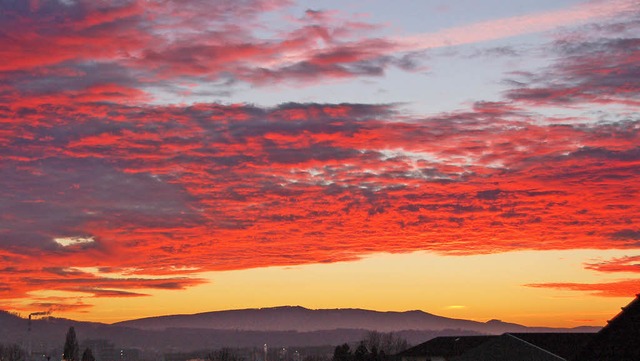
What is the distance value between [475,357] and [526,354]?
27.4 ft

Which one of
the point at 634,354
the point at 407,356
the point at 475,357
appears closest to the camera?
the point at 634,354

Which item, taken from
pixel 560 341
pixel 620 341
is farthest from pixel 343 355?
pixel 620 341

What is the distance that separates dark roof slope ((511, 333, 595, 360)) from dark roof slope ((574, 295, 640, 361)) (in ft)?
202

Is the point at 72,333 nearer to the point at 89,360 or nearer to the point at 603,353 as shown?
the point at 89,360

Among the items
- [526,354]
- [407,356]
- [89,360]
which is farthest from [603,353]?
[89,360]

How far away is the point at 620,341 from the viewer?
43.5 meters

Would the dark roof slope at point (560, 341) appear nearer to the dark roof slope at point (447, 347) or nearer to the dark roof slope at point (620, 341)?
the dark roof slope at point (447, 347)

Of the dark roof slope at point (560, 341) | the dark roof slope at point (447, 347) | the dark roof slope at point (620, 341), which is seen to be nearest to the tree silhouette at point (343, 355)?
the dark roof slope at point (447, 347)

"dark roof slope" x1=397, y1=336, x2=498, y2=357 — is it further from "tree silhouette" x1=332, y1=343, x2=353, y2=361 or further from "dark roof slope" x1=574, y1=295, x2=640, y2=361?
"dark roof slope" x1=574, y1=295, x2=640, y2=361

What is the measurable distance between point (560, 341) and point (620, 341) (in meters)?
68.4

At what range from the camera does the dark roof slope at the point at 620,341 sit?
4253 cm

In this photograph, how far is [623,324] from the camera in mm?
44031

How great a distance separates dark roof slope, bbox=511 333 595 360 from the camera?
10588 centimetres

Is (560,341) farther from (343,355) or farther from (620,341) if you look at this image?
(620,341)
